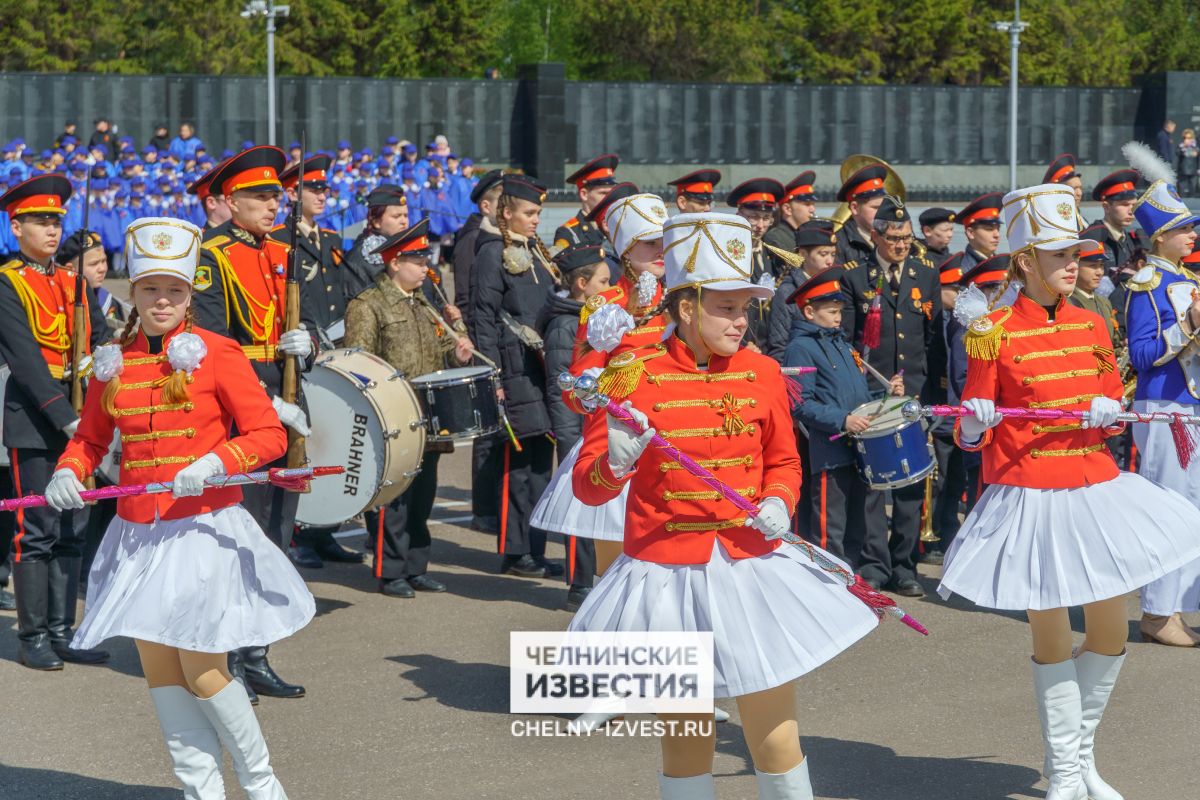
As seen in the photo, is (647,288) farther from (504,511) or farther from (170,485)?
(504,511)

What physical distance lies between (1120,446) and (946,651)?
3720mm

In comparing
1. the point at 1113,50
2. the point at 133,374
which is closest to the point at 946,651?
the point at 133,374

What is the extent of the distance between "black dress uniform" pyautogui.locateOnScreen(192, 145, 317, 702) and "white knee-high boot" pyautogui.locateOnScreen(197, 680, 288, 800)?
187 cm

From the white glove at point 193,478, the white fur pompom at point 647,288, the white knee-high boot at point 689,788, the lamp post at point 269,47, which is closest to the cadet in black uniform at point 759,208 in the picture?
the white fur pompom at point 647,288

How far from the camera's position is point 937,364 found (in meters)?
10.6

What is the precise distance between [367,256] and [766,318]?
108 inches

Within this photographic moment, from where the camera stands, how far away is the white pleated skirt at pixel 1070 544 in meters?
6.23

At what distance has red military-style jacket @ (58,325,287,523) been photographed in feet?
19.9

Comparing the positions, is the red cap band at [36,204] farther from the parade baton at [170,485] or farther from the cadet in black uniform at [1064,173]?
the cadet in black uniform at [1064,173]

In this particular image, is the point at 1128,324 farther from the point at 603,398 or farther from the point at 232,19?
the point at 232,19

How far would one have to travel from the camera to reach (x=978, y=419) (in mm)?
6445

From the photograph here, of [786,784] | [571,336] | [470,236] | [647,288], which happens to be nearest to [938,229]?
[571,336]

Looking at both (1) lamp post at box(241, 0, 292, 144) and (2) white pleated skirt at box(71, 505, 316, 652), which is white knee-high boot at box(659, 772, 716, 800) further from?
(1) lamp post at box(241, 0, 292, 144)

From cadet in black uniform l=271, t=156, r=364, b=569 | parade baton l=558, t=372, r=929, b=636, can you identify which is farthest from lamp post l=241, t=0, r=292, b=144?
parade baton l=558, t=372, r=929, b=636
